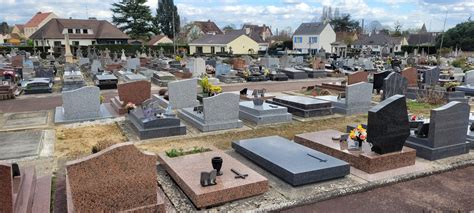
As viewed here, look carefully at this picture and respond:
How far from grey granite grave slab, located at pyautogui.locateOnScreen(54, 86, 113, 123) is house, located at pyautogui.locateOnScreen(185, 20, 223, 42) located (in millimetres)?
68722

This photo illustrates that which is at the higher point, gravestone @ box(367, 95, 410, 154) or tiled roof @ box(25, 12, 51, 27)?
tiled roof @ box(25, 12, 51, 27)

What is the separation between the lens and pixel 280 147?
7930mm

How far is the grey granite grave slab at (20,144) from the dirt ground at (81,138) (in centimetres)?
48

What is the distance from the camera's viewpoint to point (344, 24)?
299ft

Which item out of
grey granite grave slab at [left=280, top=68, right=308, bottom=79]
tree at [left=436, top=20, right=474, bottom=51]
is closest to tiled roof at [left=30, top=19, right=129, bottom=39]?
grey granite grave slab at [left=280, top=68, right=308, bottom=79]

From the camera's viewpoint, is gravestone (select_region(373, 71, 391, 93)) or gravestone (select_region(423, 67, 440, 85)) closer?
gravestone (select_region(373, 71, 391, 93))

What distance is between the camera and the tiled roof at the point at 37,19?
91.4 m

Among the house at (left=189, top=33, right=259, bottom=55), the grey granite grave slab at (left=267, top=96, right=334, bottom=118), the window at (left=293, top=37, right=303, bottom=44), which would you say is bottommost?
the grey granite grave slab at (left=267, top=96, right=334, bottom=118)

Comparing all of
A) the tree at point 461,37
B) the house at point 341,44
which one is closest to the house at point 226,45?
the house at point 341,44

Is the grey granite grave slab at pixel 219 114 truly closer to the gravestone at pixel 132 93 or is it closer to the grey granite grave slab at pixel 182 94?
the grey granite grave slab at pixel 182 94

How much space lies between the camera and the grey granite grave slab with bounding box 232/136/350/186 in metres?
6.50

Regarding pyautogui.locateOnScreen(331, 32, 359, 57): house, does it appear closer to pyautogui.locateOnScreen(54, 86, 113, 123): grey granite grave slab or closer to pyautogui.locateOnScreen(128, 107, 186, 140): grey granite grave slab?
pyautogui.locateOnScreen(54, 86, 113, 123): grey granite grave slab

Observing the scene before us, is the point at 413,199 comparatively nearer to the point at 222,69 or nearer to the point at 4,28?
the point at 222,69

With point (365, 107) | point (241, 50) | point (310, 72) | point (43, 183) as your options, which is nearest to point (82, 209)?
point (43, 183)
